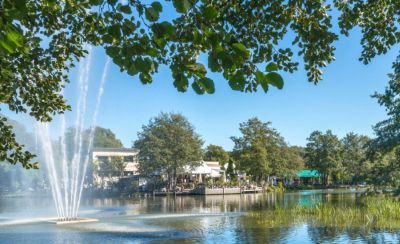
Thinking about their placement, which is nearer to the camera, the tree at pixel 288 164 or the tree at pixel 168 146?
the tree at pixel 168 146

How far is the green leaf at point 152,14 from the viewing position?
280cm

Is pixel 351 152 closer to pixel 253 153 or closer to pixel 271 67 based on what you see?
pixel 253 153

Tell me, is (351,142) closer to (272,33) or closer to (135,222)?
(135,222)

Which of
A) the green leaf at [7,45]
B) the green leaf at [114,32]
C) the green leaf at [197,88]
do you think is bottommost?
the green leaf at [197,88]

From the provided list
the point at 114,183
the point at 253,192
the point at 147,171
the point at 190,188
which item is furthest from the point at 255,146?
the point at 114,183

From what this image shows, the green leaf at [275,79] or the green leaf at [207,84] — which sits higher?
the green leaf at [207,84]

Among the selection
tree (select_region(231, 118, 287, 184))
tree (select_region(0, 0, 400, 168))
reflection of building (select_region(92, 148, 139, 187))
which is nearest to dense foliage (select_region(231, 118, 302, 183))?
tree (select_region(231, 118, 287, 184))

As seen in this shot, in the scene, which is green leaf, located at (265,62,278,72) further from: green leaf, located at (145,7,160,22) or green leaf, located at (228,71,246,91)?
green leaf, located at (145,7,160,22)

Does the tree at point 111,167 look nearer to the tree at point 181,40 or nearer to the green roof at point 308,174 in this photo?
the green roof at point 308,174

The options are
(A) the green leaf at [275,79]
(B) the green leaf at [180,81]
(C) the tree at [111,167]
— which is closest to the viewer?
(A) the green leaf at [275,79]

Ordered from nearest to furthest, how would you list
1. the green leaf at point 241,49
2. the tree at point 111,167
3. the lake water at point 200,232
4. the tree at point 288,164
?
the green leaf at point 241,49 → the lake water at point 200,232 → the tree at point 288,164 → the tree at point 111,167

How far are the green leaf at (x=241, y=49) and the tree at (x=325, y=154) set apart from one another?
82644 millimetres

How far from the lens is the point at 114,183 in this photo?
79.8 m

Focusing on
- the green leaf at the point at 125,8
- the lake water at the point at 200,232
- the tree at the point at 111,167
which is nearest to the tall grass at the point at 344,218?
the lake water at the point at 200,232
